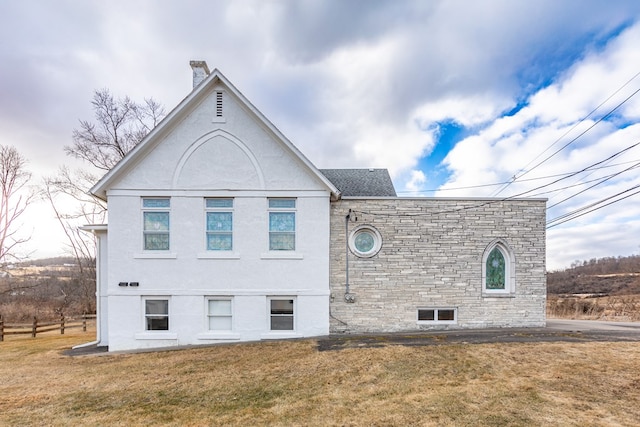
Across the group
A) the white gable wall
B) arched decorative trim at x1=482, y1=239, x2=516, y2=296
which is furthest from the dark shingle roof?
arched decorative trim at x1=482, y1=239, x2=516, y2=296

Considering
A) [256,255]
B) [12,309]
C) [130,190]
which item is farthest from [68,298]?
[256,255]

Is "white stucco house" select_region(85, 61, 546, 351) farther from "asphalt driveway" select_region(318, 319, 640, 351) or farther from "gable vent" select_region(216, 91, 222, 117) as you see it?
"asphalt driveway" select_region(318, 319, 640, 351)

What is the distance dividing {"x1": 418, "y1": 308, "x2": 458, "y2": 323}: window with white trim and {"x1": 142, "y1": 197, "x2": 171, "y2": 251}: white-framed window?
9.07 m

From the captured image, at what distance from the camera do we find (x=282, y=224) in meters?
10.6

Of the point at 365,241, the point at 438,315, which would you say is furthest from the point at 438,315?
the point at 365,241

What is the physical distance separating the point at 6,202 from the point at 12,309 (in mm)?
9785

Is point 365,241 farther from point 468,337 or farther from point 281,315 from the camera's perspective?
point 468,337

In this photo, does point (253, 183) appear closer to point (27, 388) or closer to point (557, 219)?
point (27, 388)

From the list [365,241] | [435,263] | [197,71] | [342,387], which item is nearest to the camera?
[342,387]

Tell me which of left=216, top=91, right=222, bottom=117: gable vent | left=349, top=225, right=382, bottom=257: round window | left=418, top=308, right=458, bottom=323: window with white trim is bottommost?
left=418, top=308, right=458, bottom=323: window with white trim

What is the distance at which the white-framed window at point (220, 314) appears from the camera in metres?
10.4

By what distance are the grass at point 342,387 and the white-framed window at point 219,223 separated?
3.41 m

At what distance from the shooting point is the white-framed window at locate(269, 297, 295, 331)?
10.5 meters

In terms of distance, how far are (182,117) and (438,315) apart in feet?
36.6
